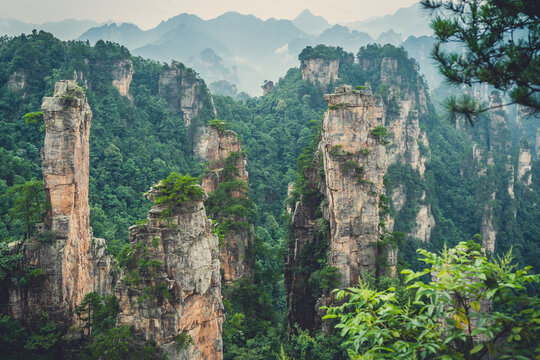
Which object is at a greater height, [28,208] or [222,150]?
[222,150]

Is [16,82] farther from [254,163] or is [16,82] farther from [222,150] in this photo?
[254,163]

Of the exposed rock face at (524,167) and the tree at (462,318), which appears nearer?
the tree at (462,318)

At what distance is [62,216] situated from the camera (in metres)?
17.4

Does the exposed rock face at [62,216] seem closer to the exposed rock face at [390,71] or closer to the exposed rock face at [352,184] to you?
the exposed rock face at [352,184]

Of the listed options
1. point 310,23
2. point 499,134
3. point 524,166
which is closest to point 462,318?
point 524,166

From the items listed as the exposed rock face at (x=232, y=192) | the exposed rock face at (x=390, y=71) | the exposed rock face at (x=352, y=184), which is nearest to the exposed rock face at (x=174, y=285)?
the exposed rock face at (x=352, y=184)

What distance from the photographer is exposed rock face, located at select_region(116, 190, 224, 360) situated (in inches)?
527

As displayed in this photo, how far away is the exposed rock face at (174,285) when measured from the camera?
43.9ft

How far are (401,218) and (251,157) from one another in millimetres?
20160

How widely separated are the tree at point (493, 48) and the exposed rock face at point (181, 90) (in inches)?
1922

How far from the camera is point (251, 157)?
50.0m

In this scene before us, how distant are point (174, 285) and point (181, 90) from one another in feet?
141

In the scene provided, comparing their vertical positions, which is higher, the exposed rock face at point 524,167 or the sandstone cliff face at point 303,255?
the exposed rock face at point 524,167

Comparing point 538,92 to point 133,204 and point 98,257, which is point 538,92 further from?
point 133,204
